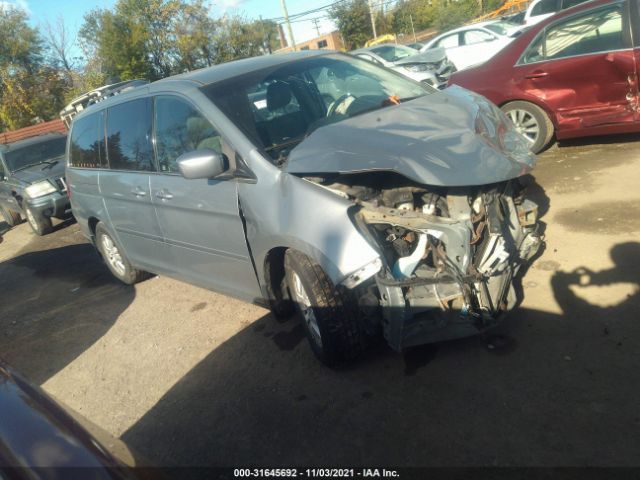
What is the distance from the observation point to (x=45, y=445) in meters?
1.63

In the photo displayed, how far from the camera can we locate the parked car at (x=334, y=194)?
285 centimetres

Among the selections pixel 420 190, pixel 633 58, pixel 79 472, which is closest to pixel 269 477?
pixel 79 472

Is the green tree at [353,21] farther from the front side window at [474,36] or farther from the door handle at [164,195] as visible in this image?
the door handle at [164,195]

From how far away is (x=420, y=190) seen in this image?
3070 millimetres

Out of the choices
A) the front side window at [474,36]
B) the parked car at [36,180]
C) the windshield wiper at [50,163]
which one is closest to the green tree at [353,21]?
the front side window at [474,36]

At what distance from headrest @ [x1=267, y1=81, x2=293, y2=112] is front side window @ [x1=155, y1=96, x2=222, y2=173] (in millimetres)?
490

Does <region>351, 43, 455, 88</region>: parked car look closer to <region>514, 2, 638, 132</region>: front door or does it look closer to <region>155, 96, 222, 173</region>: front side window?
<region>514, 2, 638, 132</region>: front door

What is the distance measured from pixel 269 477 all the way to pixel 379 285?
1127 mm

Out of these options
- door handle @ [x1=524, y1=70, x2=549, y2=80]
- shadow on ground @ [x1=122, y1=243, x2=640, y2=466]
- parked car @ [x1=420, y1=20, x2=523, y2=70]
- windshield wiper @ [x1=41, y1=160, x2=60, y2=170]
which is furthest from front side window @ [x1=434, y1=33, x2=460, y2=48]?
shadow on ground @ [x1=122, y1=243, x2=640, y2=466]

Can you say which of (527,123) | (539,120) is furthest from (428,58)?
(539,120)

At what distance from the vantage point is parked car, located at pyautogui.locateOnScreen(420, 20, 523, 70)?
12.9 meters

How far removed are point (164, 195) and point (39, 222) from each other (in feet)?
22.2

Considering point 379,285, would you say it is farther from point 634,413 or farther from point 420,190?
point 634,413

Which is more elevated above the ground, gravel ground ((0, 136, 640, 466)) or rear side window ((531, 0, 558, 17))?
rear side window ((531, 0, 558, 17))
